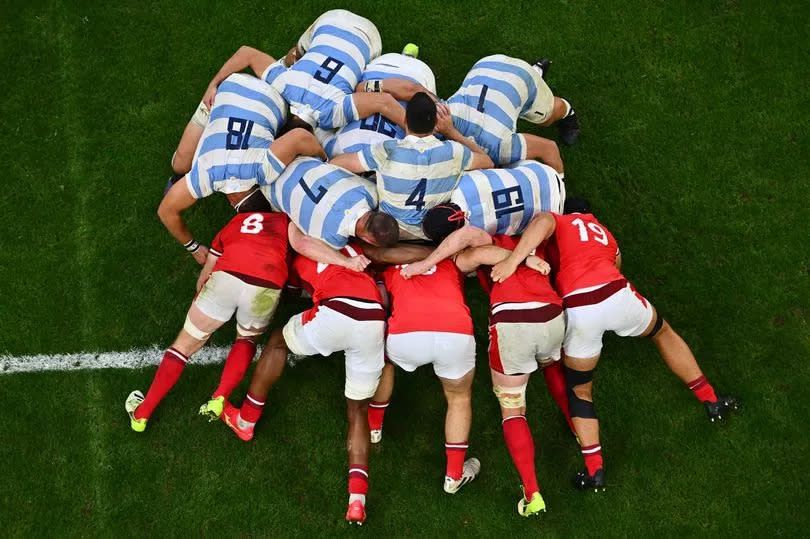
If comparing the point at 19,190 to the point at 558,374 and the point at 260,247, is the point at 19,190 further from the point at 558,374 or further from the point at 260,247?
the point at 558,374

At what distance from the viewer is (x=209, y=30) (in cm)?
662

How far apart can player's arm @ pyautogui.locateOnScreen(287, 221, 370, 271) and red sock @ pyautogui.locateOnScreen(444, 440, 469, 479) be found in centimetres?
142

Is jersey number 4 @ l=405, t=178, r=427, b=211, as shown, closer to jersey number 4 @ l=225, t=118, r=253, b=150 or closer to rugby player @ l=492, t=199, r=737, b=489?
rugby player @ l=492, t=199, r=737, b=489

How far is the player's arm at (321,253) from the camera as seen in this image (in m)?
5.03

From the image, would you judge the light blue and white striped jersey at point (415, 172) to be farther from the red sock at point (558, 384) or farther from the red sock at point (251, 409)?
the red sock at point (251, 409)

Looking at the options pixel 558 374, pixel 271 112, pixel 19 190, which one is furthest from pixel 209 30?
pixel 558 374

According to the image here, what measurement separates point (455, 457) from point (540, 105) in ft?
9.33

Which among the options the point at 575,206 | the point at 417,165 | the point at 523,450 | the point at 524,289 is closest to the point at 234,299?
the point at 417,165

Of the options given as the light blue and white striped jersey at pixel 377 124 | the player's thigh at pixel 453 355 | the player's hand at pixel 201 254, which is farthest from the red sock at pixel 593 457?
the player's hand at pixel 201 254

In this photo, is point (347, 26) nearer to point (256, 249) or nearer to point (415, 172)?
point (415, 172)

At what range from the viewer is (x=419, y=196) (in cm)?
512

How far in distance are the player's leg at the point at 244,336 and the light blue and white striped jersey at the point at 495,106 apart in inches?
76.6

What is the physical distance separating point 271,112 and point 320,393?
221 centimetres

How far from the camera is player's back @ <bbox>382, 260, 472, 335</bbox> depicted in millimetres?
4754
